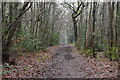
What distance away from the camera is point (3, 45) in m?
9.80

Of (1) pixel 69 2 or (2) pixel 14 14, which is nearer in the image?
(2) pixel 14 14

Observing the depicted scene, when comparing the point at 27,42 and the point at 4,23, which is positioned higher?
the point at 4,23

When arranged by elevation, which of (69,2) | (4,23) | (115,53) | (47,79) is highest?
(69,2)

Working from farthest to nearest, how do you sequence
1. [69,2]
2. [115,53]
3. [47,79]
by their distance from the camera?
[69,2] → [115,53] → [47,79]

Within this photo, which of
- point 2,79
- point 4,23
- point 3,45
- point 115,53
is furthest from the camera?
point 115,53

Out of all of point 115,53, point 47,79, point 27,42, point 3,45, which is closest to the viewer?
point 47,79

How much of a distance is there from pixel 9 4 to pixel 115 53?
939cm

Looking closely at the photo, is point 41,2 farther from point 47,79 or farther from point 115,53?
point 47,79

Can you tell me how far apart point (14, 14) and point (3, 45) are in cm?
362

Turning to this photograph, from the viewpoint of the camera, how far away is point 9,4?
12.1 meters

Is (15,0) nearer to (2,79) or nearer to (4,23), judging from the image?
(4,23)

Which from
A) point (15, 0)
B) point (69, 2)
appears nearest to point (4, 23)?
point (15, 0)

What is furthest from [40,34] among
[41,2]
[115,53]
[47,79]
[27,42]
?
[47,79]

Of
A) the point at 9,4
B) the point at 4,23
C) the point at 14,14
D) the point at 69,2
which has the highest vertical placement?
the point at 69,2
